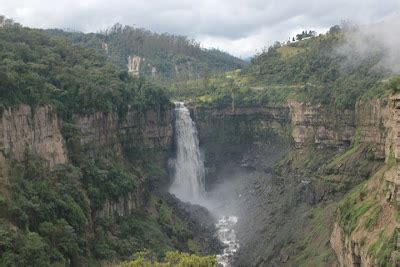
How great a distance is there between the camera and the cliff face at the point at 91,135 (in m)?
43.2

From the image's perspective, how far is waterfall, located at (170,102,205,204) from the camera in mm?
81688

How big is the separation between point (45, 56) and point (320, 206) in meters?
31.1

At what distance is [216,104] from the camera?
292 ft

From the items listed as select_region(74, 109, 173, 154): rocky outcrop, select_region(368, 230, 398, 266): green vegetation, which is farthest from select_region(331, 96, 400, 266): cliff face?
select_region(74, 109, 173, 154): rocky outcrop

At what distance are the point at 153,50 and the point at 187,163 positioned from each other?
246ft

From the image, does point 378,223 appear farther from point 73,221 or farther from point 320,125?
point 320,125

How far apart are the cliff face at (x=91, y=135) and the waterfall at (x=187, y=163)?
3.62 meters

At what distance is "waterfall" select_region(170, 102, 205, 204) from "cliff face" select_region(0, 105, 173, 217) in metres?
3.62

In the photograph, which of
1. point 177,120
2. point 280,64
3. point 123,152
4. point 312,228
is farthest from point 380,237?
point 280,64

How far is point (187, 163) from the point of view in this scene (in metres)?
83.6

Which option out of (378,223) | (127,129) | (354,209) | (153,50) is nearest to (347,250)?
(354,209)

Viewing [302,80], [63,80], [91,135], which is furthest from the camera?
[302,80]

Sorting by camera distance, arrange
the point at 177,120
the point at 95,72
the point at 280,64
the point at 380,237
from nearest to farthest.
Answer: the point at 380,237
the point at 95,72
the point at 177,120
the point at 280,64

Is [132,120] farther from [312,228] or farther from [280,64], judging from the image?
[280,64]
